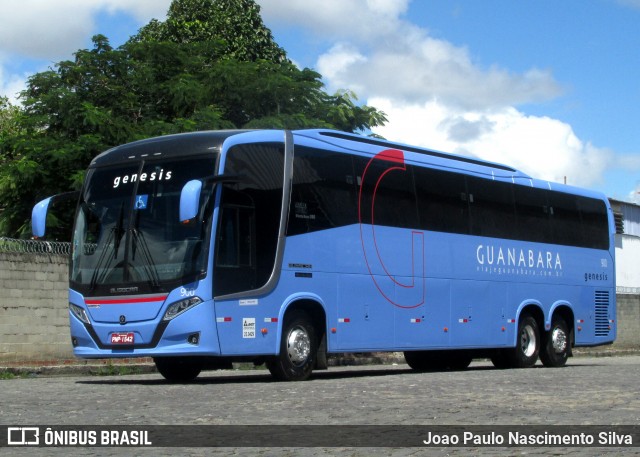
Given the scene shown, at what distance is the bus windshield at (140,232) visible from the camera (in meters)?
14.8

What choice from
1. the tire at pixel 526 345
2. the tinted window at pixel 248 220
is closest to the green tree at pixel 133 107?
the tire at pixel 526 345

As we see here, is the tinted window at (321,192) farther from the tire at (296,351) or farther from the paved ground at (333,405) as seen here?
the paved ground at (333,405)

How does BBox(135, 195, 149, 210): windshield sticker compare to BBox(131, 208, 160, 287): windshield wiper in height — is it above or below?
above

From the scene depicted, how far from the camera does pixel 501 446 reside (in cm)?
818

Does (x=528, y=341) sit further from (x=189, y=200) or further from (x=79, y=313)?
(x=189, y=200)

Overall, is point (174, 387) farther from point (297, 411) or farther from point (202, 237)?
point (297, 411)

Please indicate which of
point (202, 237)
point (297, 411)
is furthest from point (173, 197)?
point (297, 411)

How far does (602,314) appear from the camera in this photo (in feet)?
79.8

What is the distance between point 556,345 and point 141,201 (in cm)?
A: 1078

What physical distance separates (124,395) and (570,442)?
6.02m

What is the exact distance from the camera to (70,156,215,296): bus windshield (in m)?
14.8

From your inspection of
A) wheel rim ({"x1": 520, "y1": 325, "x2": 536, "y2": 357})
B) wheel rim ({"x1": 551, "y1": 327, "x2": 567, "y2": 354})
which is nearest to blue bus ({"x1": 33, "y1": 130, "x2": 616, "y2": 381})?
wheel rim ({"x1": 520, "y1": 325, "x2": 536, "y2": 357})

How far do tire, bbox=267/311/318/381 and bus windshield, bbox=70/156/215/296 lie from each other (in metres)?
1.97

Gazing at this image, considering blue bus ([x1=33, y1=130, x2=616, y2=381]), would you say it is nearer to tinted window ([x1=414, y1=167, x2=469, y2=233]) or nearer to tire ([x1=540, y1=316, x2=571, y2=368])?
tinted window ([x1=414, y1=167, x2=469, y2=233])
